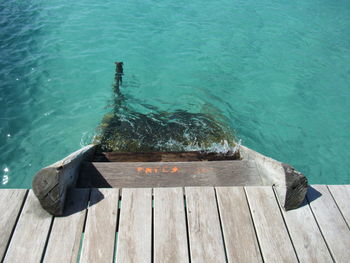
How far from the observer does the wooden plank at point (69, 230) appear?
2.30 meters

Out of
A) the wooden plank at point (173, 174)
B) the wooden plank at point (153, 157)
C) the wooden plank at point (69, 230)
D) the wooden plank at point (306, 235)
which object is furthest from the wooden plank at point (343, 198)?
the wooden plank at point (69, 230)

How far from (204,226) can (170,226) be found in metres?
0.30

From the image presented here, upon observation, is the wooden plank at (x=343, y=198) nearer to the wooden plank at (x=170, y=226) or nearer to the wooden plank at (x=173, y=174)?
the wooden plank at (x=173, y=174)

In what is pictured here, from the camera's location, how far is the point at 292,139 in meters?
6.05

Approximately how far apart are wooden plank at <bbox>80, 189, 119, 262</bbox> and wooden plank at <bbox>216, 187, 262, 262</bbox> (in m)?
0.96

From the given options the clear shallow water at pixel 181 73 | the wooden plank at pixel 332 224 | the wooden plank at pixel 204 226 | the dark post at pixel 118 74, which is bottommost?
the clear shallow water at pixel 181 73

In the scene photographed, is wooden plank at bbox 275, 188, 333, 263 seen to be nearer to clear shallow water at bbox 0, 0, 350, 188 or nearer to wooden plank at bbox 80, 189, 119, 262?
wooden plank at bbox 80, 189, 119, 262

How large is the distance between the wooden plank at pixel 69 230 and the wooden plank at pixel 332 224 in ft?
7.00

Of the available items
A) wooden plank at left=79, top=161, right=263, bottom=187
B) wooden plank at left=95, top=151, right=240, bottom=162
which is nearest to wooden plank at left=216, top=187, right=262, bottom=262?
wooden plank at left=79, top=161, right=263, bottom=187

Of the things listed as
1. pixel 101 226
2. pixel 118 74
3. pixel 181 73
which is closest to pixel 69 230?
pixel 101 226

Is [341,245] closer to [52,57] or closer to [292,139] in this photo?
[292,139]

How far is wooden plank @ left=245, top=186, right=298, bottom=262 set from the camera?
7.99 feet

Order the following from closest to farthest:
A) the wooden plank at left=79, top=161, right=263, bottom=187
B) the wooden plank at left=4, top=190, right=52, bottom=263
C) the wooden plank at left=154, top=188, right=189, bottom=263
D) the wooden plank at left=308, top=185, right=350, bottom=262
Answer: the wooden plank at left=4, top=190, right=52, bottom=263 < the wooden plank at left=154, top=188, right=189, bottom=263 < the wooden plank at left=308, top=185, right=350, bottom=262 < the wooden plank at left=79, top=161, right=263, bottom=187

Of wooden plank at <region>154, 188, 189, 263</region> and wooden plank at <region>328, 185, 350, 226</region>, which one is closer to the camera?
wooden plank at <region>154, 188, 189, 263</region>
